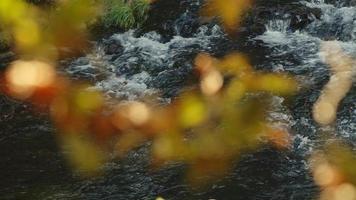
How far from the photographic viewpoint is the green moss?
9305mm

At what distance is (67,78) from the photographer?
7.89 metres

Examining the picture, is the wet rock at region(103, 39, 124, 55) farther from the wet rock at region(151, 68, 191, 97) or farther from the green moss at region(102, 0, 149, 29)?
the wet rock at region(151, 68, 191, 97)

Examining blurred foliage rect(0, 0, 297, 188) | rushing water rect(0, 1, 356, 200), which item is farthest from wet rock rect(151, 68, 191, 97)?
blurred foliage rect(0, 0, 297, 188)

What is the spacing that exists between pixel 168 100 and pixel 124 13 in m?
2.88

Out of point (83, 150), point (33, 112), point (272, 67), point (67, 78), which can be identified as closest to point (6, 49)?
point (67, 78)

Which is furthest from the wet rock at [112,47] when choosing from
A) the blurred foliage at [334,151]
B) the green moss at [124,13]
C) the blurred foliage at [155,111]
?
the blurred foliage at [334,151]

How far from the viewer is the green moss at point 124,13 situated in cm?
930

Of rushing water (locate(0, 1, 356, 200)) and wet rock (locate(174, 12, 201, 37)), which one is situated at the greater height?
wet rock (locate(174, 12, 201, 37))

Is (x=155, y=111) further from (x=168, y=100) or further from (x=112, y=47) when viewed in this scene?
(x=112, y=47)

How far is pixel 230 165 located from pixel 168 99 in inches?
70.8

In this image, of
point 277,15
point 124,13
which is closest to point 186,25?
point 124,13

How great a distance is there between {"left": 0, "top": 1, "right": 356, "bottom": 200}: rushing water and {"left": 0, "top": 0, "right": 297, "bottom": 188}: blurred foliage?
0.17m

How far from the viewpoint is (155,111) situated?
6.84 metres

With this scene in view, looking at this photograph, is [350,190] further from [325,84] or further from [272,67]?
[272,67]
